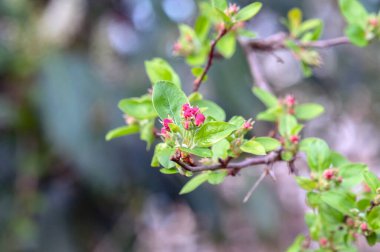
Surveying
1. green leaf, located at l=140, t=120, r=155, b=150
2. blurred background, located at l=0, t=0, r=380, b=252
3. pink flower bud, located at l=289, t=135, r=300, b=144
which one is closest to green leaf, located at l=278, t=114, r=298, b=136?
pink flower bud, located at l=289, t=135, r=300, b=144

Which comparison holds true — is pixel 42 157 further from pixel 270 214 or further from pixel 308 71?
pixel 308 71

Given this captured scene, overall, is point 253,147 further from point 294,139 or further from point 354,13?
point 354,13

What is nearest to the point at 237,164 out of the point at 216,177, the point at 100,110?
the point at 216,177

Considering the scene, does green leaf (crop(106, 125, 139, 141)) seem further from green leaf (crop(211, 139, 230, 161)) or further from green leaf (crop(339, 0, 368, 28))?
green leaf (crop(339, 0, 368, 28))

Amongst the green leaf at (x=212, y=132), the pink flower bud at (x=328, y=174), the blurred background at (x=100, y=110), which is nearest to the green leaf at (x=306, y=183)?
the pink flower bud at (x=328, y=174)

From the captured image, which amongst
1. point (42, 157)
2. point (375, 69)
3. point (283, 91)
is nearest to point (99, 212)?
point (42, 157)
